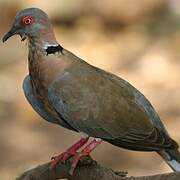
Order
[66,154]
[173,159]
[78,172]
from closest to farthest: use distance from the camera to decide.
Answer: [78,172] < [66,154] < [173,159]

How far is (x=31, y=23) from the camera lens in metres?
2.94

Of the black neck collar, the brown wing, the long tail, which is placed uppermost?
the black neck collar

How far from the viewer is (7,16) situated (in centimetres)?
892

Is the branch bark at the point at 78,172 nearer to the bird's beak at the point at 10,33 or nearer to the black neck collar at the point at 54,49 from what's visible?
the black neck collar at the point at 54,49

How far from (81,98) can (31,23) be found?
0.36 meters

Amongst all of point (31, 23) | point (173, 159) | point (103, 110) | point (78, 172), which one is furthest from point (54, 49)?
point (173, 159)

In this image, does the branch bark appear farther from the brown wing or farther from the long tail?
the long tail

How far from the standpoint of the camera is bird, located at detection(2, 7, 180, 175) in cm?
294

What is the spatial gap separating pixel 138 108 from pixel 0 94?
4.88 meters

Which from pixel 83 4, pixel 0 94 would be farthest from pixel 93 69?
pixel 83 4

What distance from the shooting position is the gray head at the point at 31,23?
2932 mm

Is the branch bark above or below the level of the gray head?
below

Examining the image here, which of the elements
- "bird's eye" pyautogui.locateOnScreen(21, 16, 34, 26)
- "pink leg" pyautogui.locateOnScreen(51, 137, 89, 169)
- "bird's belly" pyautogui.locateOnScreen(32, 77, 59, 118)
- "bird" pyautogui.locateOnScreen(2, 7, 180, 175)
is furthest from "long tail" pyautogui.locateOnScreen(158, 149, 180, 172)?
"bird's eye" pyautogui.locateOnScreen(21, 16, 34, 26)

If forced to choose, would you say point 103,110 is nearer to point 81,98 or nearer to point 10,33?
point 81,98
